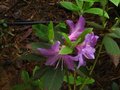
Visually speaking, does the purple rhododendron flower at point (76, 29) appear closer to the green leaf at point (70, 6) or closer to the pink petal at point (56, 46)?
the pink petal at point (56, 46)

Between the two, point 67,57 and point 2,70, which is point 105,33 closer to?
point 67,57

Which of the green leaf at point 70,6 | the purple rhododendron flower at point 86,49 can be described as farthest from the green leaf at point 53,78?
the green leaf at point 70,6

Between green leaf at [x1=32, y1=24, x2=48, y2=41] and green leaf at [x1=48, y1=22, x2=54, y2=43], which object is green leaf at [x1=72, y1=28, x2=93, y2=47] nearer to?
green leaf at [x1=48, y1=22, x2=54, y2=43]

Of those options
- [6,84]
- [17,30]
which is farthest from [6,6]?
[6,84]

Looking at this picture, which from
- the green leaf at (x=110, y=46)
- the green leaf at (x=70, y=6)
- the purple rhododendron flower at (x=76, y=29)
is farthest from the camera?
the green leaf at (x=70, y=6)

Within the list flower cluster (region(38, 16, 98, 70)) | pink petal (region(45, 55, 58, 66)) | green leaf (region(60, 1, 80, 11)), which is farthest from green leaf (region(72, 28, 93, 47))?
green leaf (region(60, 1, 80, 11))

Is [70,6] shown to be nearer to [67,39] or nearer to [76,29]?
[76,29]

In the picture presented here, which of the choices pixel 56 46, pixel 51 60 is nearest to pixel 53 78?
pixel 51 60

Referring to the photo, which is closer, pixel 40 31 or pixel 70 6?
pixel 40 31
